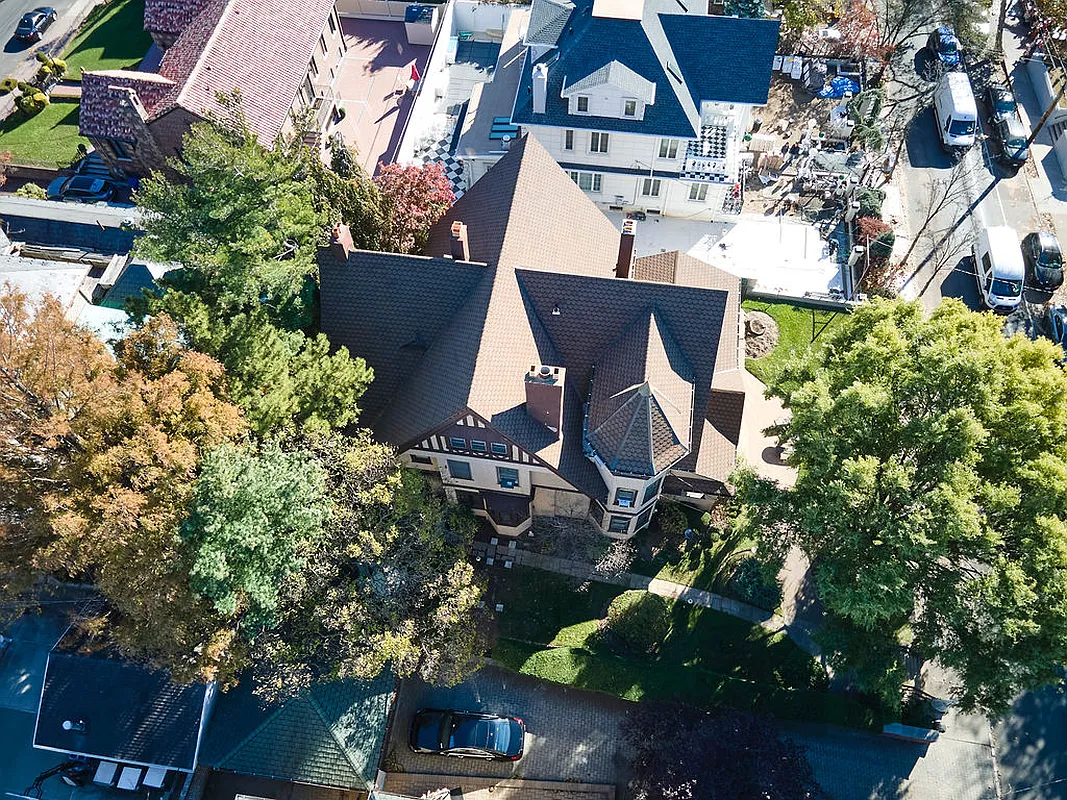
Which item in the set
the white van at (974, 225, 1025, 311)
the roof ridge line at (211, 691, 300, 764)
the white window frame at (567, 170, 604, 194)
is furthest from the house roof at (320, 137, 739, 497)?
the white van at (974, 225, 1025, 311)

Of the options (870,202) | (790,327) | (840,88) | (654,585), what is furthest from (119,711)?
(840,88)

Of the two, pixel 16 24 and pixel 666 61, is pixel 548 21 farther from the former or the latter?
pixel 16 24

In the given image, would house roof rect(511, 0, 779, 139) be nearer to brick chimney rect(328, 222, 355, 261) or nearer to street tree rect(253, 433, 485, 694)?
brick chimney rect(328, 222, 355, 261)

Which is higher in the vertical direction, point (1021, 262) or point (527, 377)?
point (1021, 262)

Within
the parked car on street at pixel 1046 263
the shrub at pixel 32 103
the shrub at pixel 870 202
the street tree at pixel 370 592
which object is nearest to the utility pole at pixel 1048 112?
the parked car on street at pixel 1046 263

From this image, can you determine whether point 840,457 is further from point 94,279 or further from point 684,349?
point 94,279

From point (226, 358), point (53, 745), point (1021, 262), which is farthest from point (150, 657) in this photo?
point (1021, 262)

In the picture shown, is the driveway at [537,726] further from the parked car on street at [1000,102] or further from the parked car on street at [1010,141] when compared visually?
the parked car on street at [1000,102]
